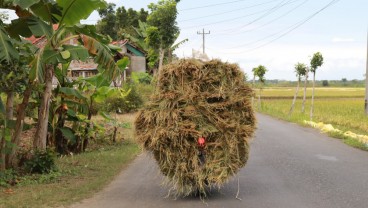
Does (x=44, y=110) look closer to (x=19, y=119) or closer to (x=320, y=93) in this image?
(x=19, y=119)

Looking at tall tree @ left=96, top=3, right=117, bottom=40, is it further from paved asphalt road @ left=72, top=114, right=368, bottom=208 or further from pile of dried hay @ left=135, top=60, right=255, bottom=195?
pile of dried hay @ left=135, top=60, right=255, bottom=195

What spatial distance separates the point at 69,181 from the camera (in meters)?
9.65

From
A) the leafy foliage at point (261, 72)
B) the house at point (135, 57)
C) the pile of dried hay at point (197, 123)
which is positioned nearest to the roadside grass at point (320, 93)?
the leafy foliage at point (261, 72)

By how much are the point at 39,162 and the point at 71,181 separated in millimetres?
922

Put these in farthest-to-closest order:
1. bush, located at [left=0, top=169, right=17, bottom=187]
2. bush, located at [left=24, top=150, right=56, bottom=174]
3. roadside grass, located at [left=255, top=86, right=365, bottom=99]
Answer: roadside grass, located at [left=255, top=86, right=365, bottom=99] < bush, located at [left=24, top=150, right=56, bottom=174] < bush, located at [left=0, top=169, right=17, bottom=187]

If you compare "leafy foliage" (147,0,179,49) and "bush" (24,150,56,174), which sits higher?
"leafy foliage" (147,0,179,49)

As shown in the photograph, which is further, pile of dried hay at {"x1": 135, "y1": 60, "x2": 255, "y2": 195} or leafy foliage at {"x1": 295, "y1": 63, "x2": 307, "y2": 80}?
leafy foliage at {"x1": 295, "y1": 63, "x2": 307, "y2": 80}

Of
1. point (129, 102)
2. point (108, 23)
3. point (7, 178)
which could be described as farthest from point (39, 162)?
point (108, 23)

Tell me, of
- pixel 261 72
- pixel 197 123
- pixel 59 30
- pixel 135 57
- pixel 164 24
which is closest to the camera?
pixel 197 123

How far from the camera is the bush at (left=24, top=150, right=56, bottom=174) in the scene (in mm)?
10078

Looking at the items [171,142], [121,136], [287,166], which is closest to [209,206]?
[171,142]

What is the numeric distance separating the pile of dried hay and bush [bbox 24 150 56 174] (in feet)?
10.3

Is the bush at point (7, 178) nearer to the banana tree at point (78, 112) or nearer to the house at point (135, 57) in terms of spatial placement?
the banana tree at point (78, 112)

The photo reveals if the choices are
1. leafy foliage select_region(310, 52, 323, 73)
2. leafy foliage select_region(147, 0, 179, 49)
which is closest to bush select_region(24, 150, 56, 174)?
leafy foliage select_region(310, 52, 323, 73)
